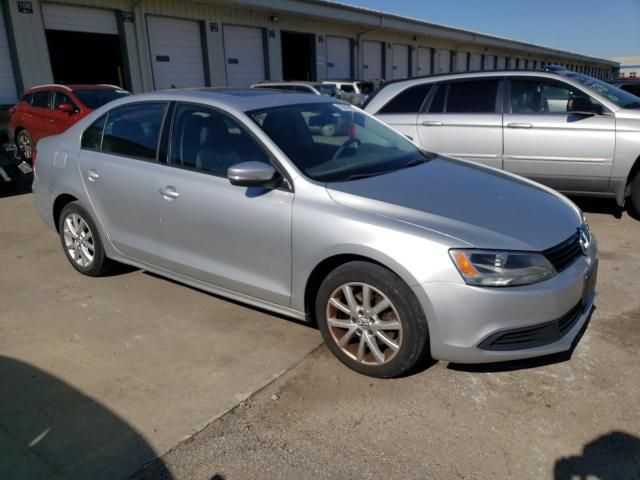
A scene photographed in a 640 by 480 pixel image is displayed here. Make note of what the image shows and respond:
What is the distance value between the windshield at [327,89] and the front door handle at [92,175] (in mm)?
13161

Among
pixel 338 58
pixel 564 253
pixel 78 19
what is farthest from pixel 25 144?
pixel 338 58

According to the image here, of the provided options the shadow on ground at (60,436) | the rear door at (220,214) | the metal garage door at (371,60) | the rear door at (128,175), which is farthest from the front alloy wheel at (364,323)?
the metal garage door at (371,60)

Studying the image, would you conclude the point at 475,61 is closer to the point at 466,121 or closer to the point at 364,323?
the point at 466,121

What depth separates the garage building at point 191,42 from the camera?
1614 cm

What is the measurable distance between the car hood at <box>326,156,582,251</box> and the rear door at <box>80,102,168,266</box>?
61.7 inches

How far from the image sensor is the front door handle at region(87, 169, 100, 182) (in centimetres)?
423

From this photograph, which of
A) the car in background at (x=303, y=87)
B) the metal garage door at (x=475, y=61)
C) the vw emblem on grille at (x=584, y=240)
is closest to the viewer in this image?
the vw emblem on grille at (x=584, y=240)

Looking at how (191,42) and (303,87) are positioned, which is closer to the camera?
(303,87)

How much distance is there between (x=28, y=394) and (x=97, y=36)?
18302 millimetres

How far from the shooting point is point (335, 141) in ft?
12.3

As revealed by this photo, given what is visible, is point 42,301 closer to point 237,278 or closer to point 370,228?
point 237,278

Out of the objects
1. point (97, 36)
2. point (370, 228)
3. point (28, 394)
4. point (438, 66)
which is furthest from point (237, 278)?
point (438, 66)

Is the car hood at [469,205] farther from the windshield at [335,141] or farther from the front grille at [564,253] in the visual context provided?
the windshield at [335,141]

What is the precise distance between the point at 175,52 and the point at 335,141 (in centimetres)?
1861
